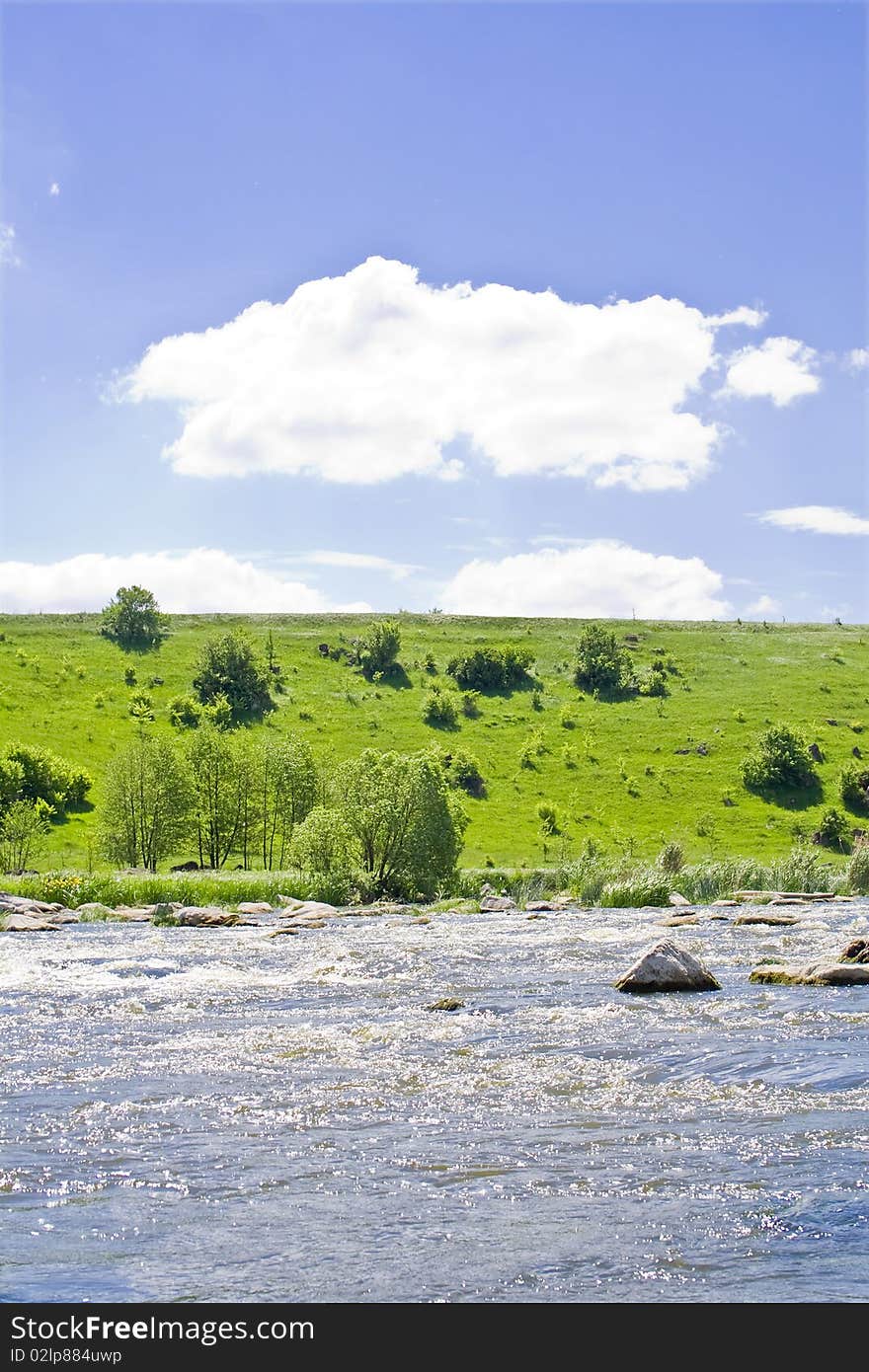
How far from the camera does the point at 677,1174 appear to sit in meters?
12.0

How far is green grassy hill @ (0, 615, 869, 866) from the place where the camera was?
10875cm

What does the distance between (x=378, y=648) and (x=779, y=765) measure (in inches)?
2343

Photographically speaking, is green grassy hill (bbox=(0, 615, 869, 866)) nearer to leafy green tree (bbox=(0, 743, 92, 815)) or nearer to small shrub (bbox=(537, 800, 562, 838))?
small shrub (bbox=(537, 800, 562, 838))

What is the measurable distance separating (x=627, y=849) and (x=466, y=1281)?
94.5 metres

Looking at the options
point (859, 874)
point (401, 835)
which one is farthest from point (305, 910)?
point (859, 874)

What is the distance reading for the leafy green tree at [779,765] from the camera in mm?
117750

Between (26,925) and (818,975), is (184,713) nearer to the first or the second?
(26,925)

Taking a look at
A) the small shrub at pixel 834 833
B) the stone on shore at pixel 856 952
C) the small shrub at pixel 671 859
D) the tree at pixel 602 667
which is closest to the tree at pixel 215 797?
the small shrub at pixel 671 859

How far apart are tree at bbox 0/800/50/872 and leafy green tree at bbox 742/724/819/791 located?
248 ft

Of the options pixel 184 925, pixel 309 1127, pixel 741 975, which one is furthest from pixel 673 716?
pixel 309 1127

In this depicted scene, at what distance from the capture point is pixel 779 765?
119 metres
